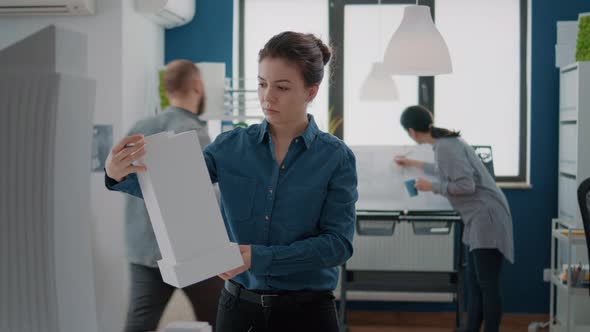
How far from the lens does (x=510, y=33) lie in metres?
4.91

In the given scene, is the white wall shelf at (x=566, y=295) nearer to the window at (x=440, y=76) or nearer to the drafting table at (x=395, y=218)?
the drafting table at (x=395, y=218)

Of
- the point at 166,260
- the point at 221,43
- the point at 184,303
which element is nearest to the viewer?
the point at 166,260

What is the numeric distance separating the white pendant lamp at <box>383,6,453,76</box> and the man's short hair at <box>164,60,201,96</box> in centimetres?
82

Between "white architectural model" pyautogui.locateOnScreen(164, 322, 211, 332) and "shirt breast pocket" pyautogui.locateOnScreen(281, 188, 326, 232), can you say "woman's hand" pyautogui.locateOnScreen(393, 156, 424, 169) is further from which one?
"white architectural model" pyautogui.locateOnScreen(164, 322, 211, 332)

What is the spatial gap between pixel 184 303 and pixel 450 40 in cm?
260

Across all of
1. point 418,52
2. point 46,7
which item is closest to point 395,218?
point 418,52

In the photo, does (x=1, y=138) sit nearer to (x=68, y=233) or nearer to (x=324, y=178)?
(x=68, y=233)

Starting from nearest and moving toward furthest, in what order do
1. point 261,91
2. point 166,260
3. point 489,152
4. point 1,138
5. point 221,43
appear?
point 1,138 → point 166,260 → point 261,91 → point 489,152 → point 221,43

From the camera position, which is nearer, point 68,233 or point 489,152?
point 68,233

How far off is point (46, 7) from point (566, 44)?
3.32m

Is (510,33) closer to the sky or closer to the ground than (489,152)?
closer to the sky

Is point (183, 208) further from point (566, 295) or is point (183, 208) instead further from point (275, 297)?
point (566, 295)

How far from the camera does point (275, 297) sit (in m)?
1.40

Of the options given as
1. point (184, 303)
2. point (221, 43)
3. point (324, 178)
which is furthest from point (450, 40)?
point (324, 178)
